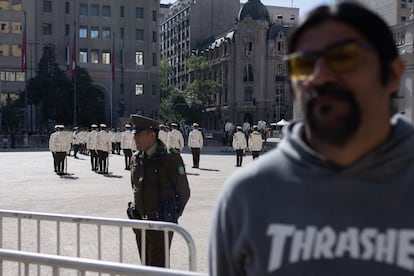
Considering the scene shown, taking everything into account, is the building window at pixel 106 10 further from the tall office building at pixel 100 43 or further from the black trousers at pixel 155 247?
the black trousers at pixel 155 247

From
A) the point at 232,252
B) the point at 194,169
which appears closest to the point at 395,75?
the point at 232,252

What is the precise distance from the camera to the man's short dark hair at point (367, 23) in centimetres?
172

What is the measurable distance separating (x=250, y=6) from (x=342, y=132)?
85737 millimetres

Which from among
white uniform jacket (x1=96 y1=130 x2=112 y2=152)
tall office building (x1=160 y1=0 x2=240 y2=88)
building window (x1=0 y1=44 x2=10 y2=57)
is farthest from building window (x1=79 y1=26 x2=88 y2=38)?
white uniform jacket (x1=96 y1=130 x2=112 y2=152)

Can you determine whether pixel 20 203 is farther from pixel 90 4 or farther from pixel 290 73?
pixel 90 4

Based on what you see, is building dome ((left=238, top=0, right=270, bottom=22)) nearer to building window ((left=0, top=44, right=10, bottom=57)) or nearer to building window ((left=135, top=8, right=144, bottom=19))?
building window ((left=135, top=8, right=144, bottom=19))

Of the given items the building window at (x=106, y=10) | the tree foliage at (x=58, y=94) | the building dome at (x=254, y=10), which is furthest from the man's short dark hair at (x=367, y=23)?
the building dome at (x=254, y=10)

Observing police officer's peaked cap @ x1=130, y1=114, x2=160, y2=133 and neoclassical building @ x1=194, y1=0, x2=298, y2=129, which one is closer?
police officer's peaked cap @ x1=130, y1=114, x2=160, y2=133

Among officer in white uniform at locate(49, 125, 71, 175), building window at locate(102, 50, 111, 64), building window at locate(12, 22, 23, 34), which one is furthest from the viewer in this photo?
building window at locate(102, 50, 111, 64)

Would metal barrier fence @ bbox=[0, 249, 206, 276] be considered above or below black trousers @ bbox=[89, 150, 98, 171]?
above

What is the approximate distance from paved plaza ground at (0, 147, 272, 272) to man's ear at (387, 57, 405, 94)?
5.46 metres

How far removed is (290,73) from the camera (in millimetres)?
1827

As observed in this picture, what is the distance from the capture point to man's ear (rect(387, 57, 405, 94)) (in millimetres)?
1748

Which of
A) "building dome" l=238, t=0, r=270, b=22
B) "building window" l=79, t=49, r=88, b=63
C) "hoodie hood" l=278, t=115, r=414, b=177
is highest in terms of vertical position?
"building dome" l=238, t=0, r=270, b=22
